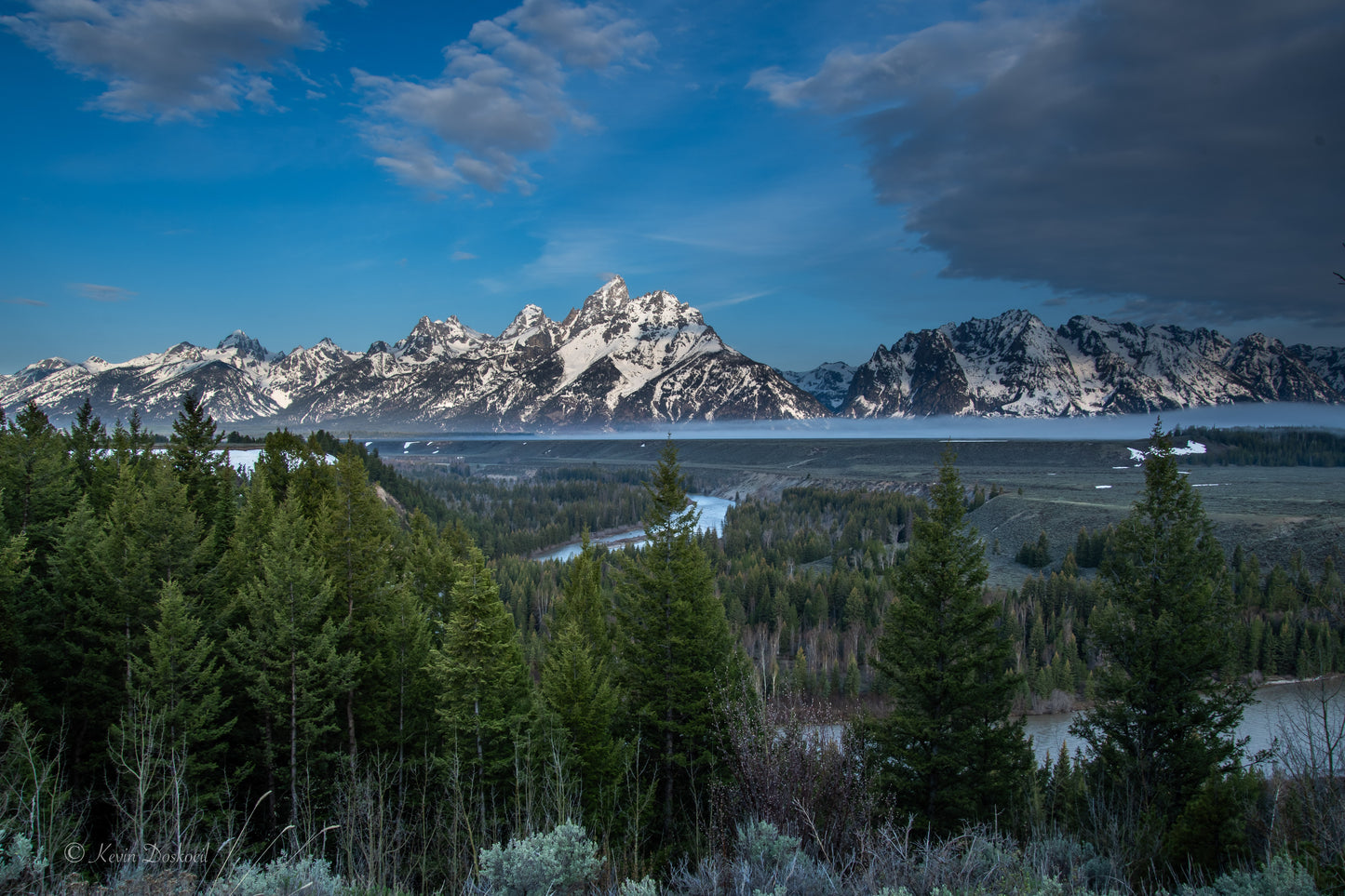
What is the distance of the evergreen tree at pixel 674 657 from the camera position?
21891 millimetres

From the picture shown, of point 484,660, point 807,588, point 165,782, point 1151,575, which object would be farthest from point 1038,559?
point 165,782

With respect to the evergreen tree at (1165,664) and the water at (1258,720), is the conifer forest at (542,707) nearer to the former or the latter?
the evergreen tree at (1165,664)

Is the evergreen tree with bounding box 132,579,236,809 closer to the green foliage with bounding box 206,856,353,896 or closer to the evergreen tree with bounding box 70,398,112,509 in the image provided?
the green foliage with bounding box 206,856,353,896

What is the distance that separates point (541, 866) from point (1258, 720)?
192 ft

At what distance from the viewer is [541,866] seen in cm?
782

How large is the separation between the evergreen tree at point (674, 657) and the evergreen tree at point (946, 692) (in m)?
5.56

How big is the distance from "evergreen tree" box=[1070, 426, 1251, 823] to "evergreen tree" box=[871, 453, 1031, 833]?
Result: 385 cm

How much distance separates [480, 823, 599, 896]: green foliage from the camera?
7793mm

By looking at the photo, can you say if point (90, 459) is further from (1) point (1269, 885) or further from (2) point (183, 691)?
(1) point (1269, 885)

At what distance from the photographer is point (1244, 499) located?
11056 cm

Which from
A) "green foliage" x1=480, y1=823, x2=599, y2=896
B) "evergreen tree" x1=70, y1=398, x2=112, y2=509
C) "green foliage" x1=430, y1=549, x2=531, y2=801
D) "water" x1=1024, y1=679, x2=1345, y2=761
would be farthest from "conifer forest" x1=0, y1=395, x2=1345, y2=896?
"water" x1=1024, y1=679, x2=1345, y2=761

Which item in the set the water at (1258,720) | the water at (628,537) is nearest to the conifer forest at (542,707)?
the water at (1258,720)

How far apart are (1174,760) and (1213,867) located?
24.3ft

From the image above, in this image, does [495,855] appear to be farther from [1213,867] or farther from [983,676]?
[983,676]
